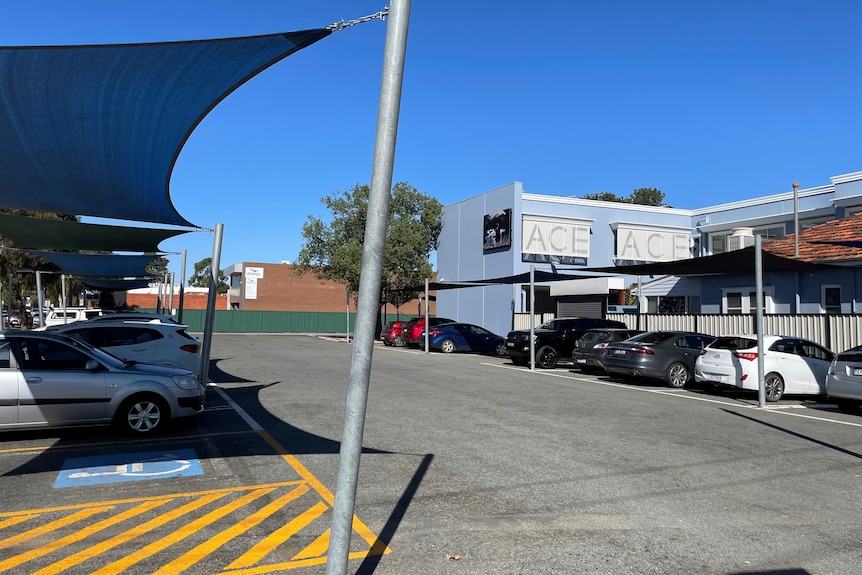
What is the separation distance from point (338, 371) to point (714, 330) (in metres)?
12.2

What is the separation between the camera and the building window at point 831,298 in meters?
21.4

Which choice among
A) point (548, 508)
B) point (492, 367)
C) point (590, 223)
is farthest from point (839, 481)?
point (590, 223)

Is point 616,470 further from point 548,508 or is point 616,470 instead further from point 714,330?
point 714,330

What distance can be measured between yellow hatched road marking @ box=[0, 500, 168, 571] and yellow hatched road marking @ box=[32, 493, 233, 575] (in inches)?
7.9

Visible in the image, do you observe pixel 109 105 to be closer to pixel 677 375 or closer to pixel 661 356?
pixel 661 356

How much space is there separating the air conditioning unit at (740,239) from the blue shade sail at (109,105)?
22834 mm

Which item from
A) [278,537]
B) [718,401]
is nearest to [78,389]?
[278,537]

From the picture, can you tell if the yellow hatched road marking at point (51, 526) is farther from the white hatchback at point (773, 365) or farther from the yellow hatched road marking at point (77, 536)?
the white hatchback at point (773, 365)

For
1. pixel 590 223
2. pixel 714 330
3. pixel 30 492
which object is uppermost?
pixel 590 223

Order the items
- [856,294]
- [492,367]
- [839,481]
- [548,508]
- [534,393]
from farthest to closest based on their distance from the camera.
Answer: [492,367] → [856,294] → [534,393] → [839,481] → [548,508]

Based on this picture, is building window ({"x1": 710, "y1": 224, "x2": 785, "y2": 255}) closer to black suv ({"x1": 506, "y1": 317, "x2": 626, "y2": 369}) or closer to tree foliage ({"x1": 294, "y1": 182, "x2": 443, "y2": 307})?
black suv ({"x1": 506, "y1": 317, "x2": 626, "y2": 369})

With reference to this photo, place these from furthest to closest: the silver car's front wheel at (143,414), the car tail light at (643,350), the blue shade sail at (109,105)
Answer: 1. the car tail light at (643,350)
2. the silver car's front wheel at (143,414)
3. the blue shade sail at (109,105)

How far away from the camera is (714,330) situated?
2197cm

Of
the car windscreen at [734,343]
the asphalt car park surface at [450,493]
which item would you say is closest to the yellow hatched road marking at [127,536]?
the asphalt car park surface at [450,493]
